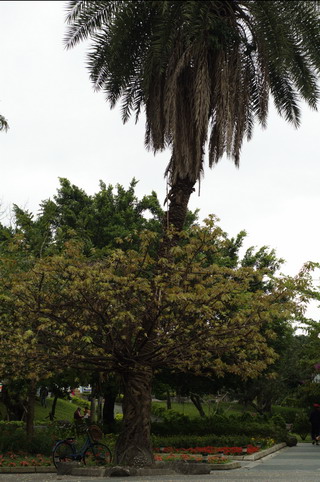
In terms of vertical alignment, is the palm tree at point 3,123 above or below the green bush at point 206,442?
above

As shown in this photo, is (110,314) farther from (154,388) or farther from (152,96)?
(154,388)

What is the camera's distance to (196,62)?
54.9 feet

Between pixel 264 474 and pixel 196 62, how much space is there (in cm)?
1020

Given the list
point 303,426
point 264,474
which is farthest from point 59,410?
point 264,474

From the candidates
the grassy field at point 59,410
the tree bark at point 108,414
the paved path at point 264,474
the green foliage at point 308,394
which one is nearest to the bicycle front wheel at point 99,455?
the paved path at point 264,474

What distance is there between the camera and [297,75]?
17.5m

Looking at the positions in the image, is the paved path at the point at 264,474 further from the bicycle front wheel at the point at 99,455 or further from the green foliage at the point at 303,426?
the green foliage at the point at 303,426

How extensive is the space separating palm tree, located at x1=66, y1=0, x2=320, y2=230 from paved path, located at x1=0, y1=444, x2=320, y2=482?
21.7 ft

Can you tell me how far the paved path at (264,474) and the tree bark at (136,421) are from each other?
63.7 inches

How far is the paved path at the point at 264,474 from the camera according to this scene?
12.5 metres

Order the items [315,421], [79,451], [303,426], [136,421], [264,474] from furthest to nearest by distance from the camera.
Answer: [303,426] < [315,421] < [79,451] < [136,421] < [264,474]

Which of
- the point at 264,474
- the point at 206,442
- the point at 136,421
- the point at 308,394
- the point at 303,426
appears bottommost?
the point at 264,474

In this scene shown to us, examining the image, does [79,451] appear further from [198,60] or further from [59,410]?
[59,410]

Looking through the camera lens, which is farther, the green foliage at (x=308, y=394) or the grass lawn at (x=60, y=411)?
the grass lawn at (x=60, y=411)
